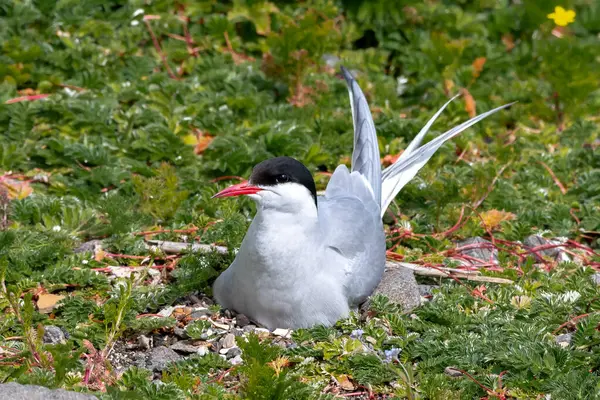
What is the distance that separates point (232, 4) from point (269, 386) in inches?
208

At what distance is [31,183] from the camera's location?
20.5 feet

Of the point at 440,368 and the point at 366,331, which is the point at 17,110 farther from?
the point at 440,368

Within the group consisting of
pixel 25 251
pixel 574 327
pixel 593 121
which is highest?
pixel 25 251

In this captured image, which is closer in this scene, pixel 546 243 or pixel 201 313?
pixel 201 313

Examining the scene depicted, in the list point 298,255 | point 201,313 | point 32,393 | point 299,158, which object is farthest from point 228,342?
point 299,158

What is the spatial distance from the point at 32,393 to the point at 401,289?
7.27 feet

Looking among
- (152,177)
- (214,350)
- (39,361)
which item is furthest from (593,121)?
(39,361)

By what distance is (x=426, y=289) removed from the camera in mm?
5312

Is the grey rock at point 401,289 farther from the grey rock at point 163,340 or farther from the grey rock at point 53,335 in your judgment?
the grey rock at point 53,335

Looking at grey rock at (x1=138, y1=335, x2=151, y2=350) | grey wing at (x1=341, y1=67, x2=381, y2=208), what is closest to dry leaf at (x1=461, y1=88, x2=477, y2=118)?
grey wing at (x1=341, y1=67, x2=381, y2=208)

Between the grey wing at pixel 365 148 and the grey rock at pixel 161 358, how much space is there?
5.48 ft

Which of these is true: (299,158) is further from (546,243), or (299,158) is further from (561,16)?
(561,16)

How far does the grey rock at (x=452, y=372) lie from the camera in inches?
173

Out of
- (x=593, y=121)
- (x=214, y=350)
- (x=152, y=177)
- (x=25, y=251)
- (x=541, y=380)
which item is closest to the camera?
(x=541, y=380)
